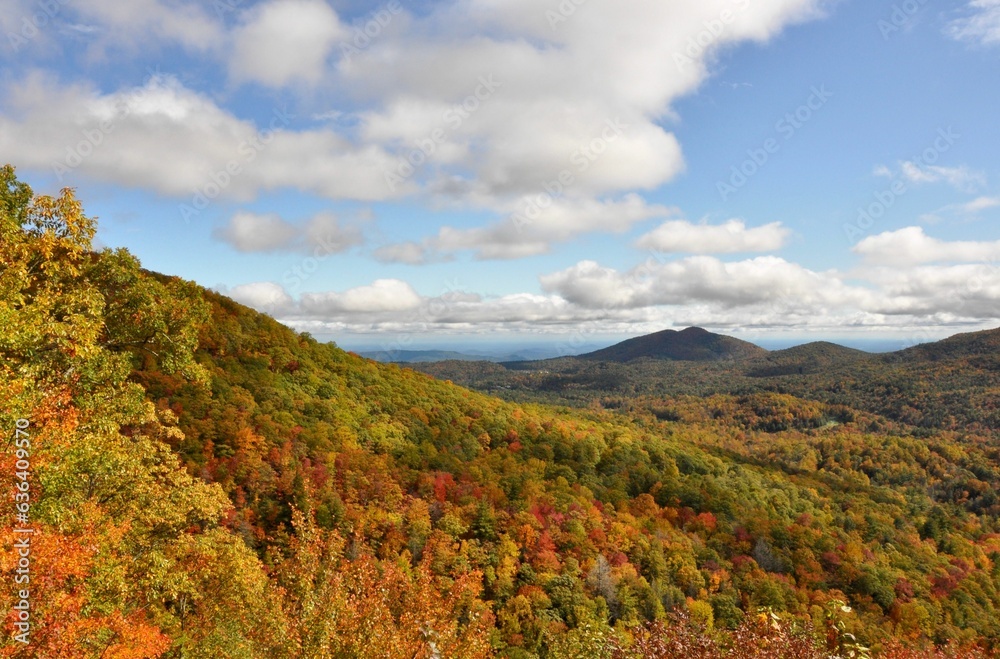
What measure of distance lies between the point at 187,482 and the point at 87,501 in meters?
3.63

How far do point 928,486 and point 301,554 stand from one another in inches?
7723

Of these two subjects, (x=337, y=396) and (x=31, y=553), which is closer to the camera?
(x=31, y=553)

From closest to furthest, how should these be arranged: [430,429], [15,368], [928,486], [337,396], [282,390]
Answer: [15,368] → [282,390] → [337,396] → [430,429] → [928,486]

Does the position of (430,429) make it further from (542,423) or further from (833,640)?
(833,640)

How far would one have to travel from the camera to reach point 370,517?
163 feet

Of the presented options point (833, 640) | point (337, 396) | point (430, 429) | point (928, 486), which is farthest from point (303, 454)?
point (928, 486)

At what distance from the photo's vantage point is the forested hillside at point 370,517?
1211 cm

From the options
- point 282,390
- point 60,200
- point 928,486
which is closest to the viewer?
point 60,200

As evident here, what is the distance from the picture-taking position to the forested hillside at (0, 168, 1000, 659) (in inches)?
477

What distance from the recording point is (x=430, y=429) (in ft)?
261

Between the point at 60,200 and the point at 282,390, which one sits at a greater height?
the point at 60,200

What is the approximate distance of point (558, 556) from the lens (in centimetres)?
5853

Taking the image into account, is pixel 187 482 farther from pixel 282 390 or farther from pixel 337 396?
pixel 337 396

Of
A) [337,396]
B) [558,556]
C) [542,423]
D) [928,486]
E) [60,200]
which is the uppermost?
[60,200]
